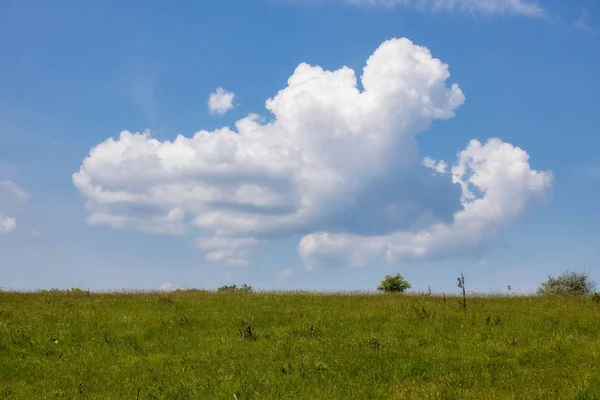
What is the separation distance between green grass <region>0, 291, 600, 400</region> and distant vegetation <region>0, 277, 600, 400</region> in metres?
0.05

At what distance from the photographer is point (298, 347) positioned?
19.8 meters

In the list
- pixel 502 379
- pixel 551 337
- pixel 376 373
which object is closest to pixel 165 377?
pixel 376 373

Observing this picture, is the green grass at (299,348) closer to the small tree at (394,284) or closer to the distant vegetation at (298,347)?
the distant vegetation at (298,347)

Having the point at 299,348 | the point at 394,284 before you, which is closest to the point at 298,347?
the point at 299,348

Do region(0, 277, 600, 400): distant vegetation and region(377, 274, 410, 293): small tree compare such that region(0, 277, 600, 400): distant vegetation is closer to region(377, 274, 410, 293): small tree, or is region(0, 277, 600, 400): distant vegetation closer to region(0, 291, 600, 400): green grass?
region(0, 291, 600, 400): green grass

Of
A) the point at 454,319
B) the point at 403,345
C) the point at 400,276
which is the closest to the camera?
the point at 403,345

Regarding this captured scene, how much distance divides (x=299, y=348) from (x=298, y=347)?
12 cm

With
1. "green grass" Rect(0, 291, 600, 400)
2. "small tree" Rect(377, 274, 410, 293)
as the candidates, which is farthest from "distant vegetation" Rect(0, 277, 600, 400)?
"small tree" Rect(377, 274, 410, 293)

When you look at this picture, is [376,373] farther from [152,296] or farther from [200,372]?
[152,296]

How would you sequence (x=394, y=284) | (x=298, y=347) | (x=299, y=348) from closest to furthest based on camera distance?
(x=299, y=348) < (x=298, y=347) < (x=394, y=284)

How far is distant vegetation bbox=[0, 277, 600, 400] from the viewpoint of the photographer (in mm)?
15867

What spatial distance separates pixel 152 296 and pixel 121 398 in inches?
538

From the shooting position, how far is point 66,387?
17203 mm

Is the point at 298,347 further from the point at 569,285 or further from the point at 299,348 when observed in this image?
the point at 569,285
